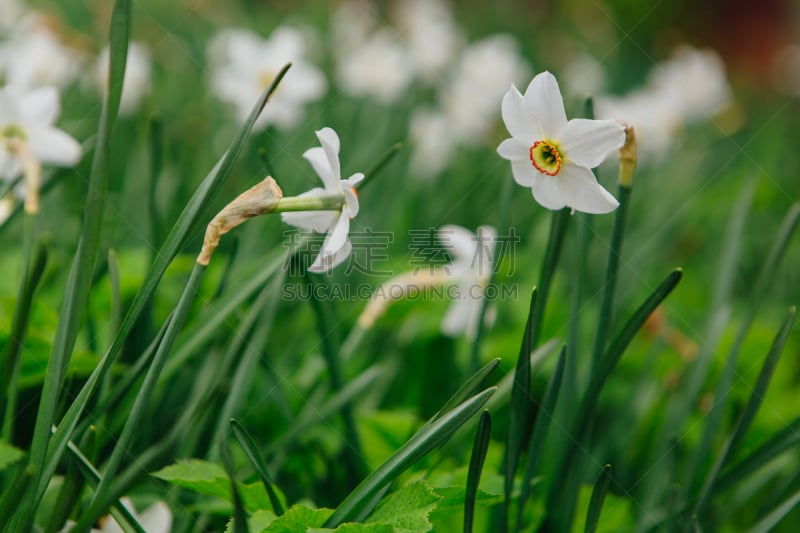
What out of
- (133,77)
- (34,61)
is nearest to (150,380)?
(34,61)

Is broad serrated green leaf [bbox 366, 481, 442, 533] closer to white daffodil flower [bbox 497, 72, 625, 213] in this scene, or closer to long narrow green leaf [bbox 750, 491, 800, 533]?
white daffodil flower [bbox 497, 72, 625, 213]

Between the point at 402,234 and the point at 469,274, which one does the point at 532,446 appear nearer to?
the point at 469,274

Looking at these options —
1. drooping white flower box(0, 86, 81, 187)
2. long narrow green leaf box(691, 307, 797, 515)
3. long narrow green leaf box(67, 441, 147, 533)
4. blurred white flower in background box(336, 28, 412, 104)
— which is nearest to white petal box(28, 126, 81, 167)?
drooping white flower box(0, 86, 81, 187)

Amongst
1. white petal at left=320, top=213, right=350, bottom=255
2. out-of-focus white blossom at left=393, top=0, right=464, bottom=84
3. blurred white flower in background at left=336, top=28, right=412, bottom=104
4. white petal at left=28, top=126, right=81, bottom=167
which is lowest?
white petal at left=28, top=126, right=81, bottom=167

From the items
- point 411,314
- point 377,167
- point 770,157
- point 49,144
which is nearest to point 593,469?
point 411,314

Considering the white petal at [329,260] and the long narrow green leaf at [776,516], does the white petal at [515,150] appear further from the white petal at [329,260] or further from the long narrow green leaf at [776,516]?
the long narrow green leaf at [776,516]

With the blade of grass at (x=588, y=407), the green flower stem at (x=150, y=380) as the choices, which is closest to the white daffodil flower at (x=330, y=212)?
the green flower stem at (x=150, y=380)

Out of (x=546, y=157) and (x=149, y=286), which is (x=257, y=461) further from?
(x=546, y=157)
